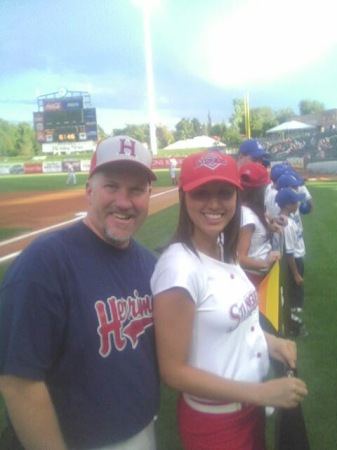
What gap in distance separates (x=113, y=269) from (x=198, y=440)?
71cm

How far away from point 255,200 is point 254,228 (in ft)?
0.76

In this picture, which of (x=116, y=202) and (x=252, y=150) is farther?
(x=252, y=150)

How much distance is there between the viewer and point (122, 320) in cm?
159

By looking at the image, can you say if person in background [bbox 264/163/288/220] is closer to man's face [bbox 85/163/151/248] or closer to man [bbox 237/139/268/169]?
man [bbox 237/139/268/169]

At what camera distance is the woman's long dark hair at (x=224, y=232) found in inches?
71.0

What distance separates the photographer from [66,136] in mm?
24844

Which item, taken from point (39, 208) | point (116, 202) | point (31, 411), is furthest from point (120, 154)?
point (39, 208)

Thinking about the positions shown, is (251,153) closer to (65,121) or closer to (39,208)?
(39,208)

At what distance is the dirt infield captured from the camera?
14.5 m

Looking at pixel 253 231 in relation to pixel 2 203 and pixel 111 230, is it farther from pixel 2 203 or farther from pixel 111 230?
pixel 2 203

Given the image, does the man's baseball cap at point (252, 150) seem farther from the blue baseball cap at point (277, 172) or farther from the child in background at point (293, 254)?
the child in background at point (293, 254)

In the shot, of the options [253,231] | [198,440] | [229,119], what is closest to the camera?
[198,440]

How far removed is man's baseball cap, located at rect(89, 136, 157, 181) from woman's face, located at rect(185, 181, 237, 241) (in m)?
0.19

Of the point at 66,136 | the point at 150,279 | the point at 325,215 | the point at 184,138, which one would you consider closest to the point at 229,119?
the point at 184,138
